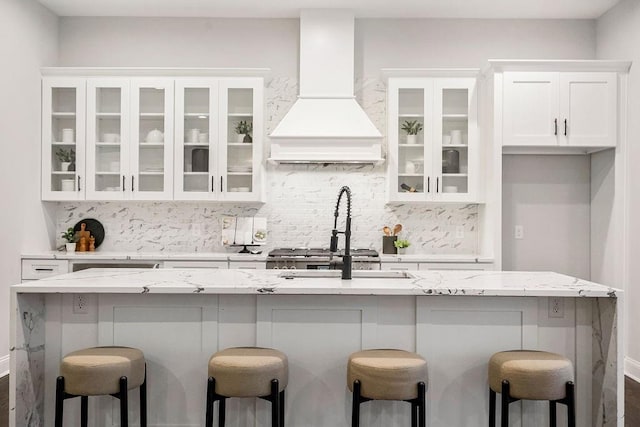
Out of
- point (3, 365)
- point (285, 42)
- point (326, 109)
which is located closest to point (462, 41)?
point (326, 109)

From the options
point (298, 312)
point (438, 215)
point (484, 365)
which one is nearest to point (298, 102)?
point (438, 215)

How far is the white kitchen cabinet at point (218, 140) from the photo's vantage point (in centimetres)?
453

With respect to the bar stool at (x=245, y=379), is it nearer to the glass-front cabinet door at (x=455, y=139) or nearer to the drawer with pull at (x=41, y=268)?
the drawer with pull at (x=41, y=268)

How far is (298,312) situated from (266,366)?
40 cm

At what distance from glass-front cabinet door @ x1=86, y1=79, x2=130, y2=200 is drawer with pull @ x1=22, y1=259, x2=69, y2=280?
2.10 feet

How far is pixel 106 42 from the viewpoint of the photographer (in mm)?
4891

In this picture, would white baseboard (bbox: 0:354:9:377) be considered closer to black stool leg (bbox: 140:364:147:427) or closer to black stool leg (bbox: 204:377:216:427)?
black stool leg (bbox: 140:364:147:427)

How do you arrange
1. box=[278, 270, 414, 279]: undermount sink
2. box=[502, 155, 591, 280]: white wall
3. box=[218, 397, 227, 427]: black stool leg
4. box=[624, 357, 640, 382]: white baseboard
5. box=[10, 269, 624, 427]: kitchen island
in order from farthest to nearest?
box=[502, 155, 591, 280]: white wall → box=[624, 357, 640, 382]: white baseboard → box=[278, 270, 414, 279]: undermount sink → box=[10, 269, 624, 427]: kitchen island → box=[218, 397, 227, 427]: black stool leg

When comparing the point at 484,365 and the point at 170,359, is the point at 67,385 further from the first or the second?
the point at 484,365

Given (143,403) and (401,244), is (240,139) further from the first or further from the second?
(143,403)

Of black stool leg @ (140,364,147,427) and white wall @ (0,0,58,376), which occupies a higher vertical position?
white wall @ (0,0,58,376)

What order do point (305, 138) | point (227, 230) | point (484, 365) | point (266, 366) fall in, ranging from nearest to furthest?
point (266, 366)
point (484, 365)
point (305, 138)
point (227, 230)

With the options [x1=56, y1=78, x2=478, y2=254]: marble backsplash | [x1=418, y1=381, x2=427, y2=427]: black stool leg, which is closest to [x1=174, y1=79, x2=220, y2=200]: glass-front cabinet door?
[x1=56, y1=78, x2=478, y2=254]: marble backsplash

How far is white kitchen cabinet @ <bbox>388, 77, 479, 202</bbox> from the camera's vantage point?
14.8 feet
